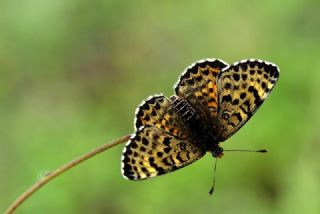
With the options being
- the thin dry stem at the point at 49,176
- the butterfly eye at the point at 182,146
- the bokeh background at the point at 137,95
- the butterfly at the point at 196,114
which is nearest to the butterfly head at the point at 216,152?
the butterfly at the point at 196,114

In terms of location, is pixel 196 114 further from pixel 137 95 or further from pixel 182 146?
pixel 137 95

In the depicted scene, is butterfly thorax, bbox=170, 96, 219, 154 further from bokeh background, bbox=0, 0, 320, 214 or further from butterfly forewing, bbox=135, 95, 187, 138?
bokeh background, bbox=0, 0, 320, 214

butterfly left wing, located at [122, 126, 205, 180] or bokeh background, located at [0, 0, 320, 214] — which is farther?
bokeh background, located at [0, 0, 320, 214]

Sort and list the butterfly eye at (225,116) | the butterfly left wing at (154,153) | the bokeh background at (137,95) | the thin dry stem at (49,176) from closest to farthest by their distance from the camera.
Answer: the thin dry stem at (49,176)
the butterfly left wing at (154,153)
the butterfly eye at (225,116)
the bokeh background at (137,95)

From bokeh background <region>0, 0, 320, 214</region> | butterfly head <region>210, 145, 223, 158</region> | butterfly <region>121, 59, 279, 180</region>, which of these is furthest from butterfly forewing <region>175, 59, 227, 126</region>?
bokeh background <region>0, 0, 320, 214</region>

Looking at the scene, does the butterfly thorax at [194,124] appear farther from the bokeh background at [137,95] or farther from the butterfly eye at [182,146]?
the bokeh background at [137,95]

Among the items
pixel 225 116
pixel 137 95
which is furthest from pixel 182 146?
pixel 137 95

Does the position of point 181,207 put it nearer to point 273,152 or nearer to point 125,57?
point 273,152

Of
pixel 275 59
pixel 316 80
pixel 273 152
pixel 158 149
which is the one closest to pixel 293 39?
pixel 275 59
